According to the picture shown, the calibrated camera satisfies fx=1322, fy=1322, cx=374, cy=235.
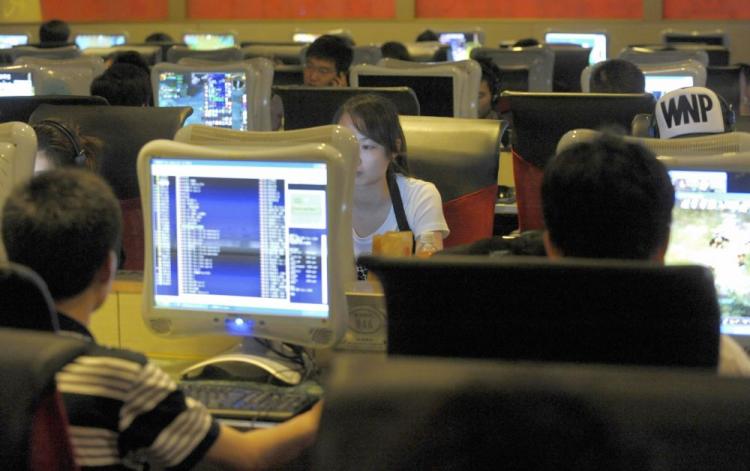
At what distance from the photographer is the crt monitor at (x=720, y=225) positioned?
9.00 ft

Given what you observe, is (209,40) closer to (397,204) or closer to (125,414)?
(397,204)

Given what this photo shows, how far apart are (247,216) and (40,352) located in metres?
1.31

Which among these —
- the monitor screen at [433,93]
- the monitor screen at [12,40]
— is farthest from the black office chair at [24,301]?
the monitor screen at [12,40]

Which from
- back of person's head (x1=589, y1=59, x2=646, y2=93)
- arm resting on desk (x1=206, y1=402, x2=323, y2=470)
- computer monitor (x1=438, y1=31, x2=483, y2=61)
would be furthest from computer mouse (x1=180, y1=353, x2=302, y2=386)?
computer monitor (x1=438, y1=31, x2=483, y2=61)

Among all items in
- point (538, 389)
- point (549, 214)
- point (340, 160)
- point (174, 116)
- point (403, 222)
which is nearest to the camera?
point (538, 389)

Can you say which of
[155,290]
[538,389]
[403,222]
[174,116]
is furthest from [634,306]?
[174,116]

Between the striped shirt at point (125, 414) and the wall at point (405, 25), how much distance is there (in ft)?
39.8

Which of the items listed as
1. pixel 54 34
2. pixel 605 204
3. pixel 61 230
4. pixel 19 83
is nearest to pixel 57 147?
pixel 61 230

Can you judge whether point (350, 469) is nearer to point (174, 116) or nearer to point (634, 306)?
point (634, 306)

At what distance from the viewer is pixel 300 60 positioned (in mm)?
10078

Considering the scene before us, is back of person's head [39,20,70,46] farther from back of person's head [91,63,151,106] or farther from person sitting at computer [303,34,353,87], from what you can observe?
back of person's head [91,63,151,106]

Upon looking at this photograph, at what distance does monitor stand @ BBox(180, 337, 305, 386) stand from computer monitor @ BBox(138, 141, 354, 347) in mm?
57

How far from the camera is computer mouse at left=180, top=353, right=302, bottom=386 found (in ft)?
8.99

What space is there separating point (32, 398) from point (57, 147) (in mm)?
2176
